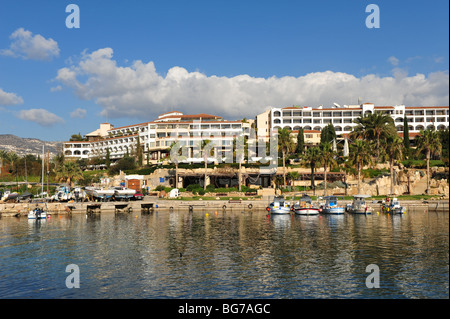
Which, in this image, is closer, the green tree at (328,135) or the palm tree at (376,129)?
the palm tree at (376,129)

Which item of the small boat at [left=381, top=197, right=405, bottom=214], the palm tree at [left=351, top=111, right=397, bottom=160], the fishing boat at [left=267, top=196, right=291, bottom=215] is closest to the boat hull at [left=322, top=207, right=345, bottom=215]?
the fishing boat at [left=267, top=196, right=291, bottom=215]

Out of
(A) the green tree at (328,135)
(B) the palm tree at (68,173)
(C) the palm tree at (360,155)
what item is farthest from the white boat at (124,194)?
(A) the green tree at (328,135)

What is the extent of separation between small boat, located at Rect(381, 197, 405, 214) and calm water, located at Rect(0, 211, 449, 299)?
14481mm

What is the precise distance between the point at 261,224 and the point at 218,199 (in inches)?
1306

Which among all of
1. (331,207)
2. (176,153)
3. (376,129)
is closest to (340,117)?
(376,129)

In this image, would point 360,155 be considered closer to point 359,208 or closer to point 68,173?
point 359,208

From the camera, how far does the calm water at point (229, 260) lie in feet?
88.6

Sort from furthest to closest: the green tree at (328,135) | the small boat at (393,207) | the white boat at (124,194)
Answer: the green tree at (328,135)
the white boat at (124,194)
the small boat at (393,207)

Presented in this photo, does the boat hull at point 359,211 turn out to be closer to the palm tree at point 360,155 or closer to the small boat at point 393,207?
the small boat at point 393,207

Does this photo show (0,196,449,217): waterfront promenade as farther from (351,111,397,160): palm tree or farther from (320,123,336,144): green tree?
(320,123,336,144): green tree

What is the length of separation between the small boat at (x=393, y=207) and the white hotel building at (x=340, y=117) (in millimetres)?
87787

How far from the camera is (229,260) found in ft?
118
